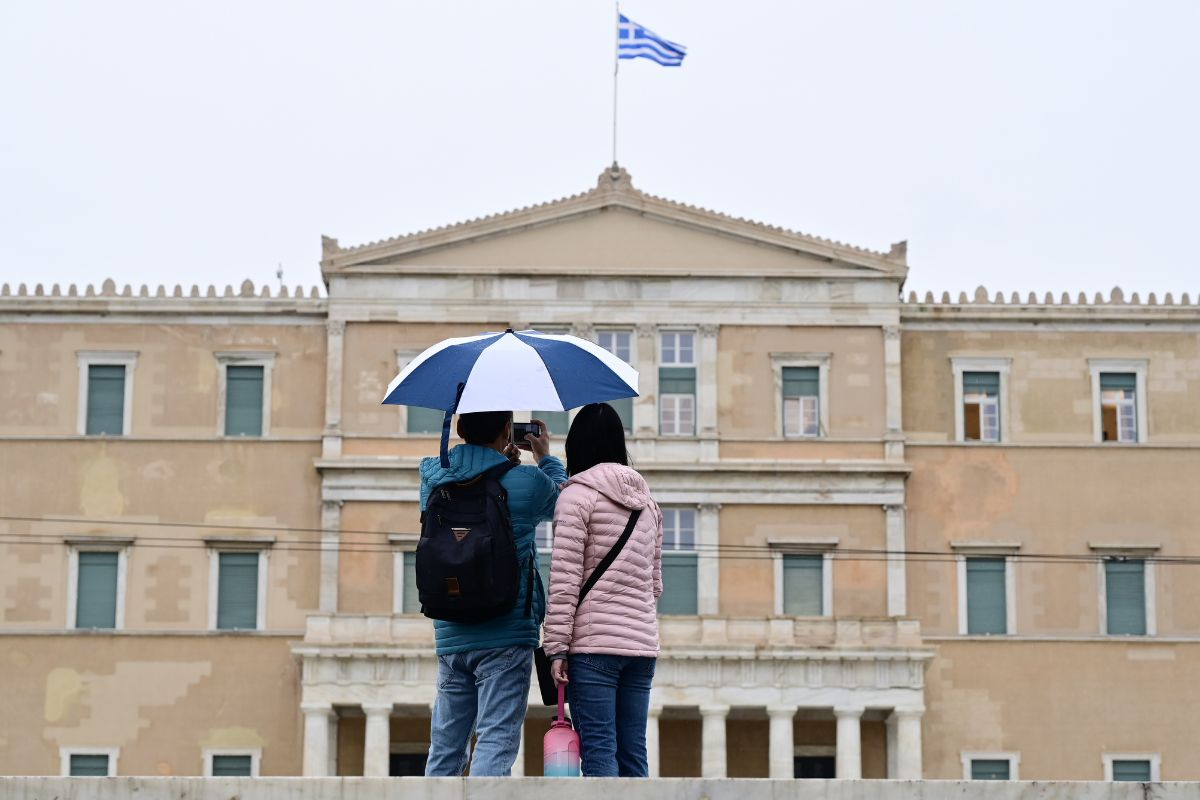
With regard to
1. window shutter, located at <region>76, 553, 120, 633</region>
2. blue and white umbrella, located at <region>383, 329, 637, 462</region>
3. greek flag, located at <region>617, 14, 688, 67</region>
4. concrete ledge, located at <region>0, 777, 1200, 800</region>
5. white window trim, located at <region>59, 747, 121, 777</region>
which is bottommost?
white window trim, located at <region>59, 747, 121, 777</region>

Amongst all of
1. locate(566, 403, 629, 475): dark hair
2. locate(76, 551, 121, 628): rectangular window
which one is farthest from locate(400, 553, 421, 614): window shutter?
locate(566, 403, 629, 475): dark hair

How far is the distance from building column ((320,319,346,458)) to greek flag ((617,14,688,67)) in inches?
272

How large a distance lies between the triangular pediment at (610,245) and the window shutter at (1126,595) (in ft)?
20.3

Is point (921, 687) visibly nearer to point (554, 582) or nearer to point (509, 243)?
point (509, 243)

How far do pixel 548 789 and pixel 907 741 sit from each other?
90.2 ft

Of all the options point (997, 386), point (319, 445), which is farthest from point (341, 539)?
point (997, 386)

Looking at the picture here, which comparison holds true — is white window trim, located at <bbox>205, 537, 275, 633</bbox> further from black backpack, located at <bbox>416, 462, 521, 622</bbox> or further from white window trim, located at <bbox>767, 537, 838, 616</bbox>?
black backpack, located at <bbox>416, 462, 521, 622</bbox>

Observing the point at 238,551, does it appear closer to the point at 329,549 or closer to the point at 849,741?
the point at 329,549

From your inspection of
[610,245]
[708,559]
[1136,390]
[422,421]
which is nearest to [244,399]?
[422,421]

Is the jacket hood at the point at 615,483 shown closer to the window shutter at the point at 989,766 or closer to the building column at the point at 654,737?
the building column at the point at 654,737

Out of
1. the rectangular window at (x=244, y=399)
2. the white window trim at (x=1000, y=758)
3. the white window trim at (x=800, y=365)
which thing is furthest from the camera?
the rectangular window at (x=244, y=399)

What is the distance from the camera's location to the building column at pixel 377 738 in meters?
35.9

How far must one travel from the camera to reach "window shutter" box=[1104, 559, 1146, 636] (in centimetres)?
3831

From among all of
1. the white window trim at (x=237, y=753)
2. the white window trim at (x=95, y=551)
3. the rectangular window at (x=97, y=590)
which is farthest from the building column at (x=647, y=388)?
the rectangular window at (x=97, y=590)
